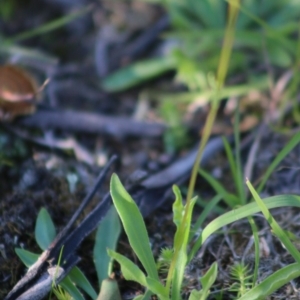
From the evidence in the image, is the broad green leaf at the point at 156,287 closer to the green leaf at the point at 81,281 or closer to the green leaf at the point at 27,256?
the green leaf at the point at 81,281

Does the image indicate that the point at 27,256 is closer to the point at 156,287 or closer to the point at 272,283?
the point at 156,287

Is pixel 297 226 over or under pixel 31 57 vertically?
under

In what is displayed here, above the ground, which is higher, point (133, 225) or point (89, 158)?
point (133, 225)

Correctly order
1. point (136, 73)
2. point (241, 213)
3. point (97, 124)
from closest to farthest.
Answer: point (241, 213) → point (97, 124) → point (136, 73)

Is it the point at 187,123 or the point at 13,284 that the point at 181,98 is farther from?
the point at 13,284

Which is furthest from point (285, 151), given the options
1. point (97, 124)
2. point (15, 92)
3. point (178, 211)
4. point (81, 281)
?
point (15, 92)

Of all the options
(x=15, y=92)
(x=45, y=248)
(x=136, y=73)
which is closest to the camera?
(x=45, y=248)

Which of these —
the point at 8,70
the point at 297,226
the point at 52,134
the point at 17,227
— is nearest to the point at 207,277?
the point at 297,226
